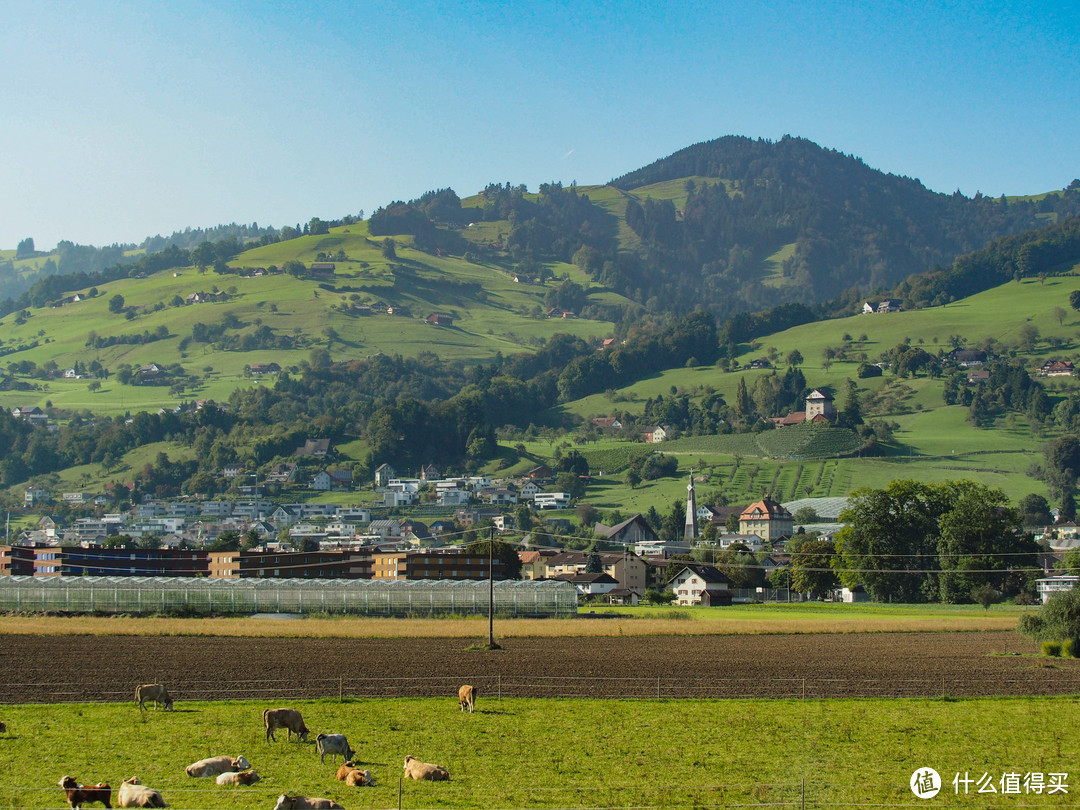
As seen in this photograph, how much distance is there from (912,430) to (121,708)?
182 meters

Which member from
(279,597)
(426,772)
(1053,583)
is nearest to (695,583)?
(1053,583)

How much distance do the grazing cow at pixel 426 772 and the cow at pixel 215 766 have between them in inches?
115

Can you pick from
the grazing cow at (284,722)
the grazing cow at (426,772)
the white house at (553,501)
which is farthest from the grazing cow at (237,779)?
the white house at (553,501)

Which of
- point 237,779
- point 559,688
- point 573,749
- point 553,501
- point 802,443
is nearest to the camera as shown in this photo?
point 237,779

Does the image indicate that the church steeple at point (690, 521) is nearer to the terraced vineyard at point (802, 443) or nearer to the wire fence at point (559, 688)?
the terraced vineyard at point (802, 443)

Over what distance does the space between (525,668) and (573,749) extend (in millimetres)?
17029

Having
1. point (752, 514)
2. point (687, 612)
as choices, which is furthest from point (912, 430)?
point (687, 612)

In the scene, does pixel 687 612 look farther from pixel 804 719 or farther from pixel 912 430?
pixel 912 430

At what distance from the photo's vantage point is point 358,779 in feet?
64.3

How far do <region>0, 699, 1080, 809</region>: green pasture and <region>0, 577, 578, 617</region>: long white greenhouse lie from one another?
154 ft

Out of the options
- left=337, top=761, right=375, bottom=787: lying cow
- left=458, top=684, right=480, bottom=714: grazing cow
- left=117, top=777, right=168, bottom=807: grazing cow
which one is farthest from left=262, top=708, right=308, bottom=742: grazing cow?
left=117, top=777, right=168, bottom=807: grazing cow

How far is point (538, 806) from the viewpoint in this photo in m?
18.1

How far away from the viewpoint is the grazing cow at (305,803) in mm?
17312

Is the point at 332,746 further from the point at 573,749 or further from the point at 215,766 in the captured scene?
the point at 573,749
